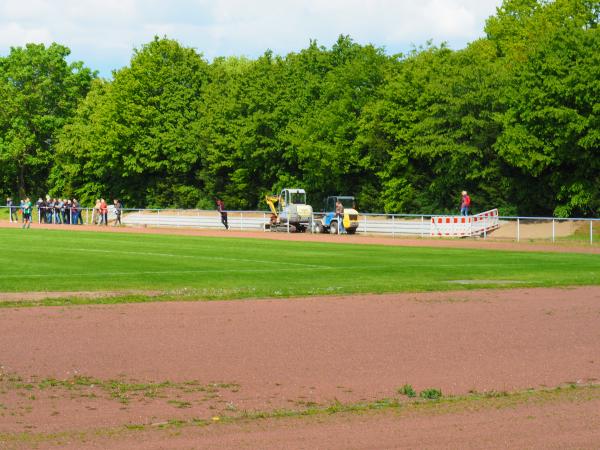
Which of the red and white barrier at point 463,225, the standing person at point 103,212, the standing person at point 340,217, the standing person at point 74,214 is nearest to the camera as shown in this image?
the red and white barrier at point 463,225

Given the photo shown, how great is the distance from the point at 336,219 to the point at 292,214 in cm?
390

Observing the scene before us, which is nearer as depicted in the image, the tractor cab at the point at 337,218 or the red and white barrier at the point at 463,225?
the red and white barrier at the point at 463,225

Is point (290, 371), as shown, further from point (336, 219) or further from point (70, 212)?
point (70, 212)

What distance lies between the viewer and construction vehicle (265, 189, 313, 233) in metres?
63.9

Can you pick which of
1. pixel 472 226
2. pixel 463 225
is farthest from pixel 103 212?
pixel 472 226

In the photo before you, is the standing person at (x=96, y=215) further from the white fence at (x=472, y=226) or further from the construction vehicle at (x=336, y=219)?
the construction vehicle at (x=336, y=219)

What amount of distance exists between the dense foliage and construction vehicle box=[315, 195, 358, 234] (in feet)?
22.3

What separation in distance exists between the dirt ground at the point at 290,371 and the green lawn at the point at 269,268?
4611 millimetres

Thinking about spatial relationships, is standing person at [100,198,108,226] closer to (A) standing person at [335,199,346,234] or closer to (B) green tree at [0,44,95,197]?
(A) standing person at [335,199,346,234]

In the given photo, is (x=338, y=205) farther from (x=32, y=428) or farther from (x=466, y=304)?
(x=32, y=428)

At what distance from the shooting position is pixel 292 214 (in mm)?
63906

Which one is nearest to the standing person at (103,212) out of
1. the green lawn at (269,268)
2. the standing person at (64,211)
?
the standing person at (64,211)

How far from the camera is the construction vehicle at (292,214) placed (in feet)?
210

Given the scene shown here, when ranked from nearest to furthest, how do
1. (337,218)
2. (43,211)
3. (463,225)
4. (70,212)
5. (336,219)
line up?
(463,225) < (337,218) < (336,219) < (70,212) < (43,211)
